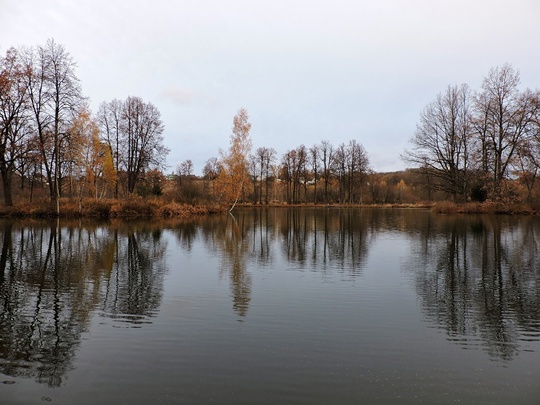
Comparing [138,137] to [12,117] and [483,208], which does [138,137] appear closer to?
[12,117]

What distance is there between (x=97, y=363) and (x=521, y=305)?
8.13 meters

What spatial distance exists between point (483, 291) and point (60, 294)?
9.93 metres

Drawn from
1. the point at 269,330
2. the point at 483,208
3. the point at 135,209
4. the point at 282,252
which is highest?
the point at 483,208

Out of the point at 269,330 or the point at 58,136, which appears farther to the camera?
the point at 58,136

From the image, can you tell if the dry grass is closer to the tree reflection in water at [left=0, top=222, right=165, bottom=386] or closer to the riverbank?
the riverbank

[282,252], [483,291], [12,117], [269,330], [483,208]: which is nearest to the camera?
[269,330]

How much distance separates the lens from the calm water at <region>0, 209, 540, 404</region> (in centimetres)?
446

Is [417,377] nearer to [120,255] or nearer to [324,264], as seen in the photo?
[324,264]

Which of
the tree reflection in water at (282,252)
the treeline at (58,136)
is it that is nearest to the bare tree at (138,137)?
the treeline at (58,136)

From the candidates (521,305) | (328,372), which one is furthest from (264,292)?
(521,305)

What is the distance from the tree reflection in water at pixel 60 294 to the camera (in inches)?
211

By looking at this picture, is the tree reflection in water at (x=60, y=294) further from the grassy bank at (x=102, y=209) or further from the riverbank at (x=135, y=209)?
the riverbank at (x=135, y=209)

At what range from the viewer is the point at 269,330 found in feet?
21.1

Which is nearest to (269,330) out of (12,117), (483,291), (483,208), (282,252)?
(483,291)
